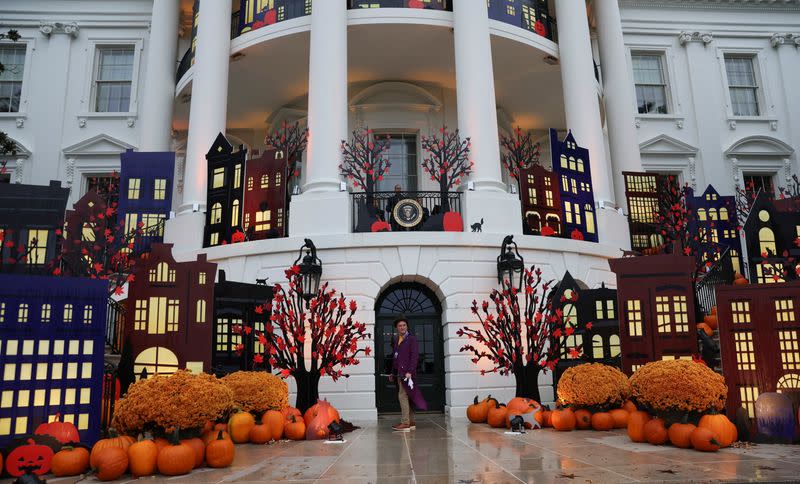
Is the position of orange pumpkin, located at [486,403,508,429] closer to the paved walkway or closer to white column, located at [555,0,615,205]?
the paved walkway

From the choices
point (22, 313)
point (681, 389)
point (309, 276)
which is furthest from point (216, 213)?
point (681, 389)

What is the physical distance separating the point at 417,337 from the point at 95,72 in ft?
52.8

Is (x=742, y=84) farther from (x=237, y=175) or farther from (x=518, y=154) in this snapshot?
(x=237, y=175)

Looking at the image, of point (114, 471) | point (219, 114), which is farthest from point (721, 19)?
point (114, 471)

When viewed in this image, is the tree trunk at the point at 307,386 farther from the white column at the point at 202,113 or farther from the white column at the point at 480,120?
the white column at the point at 202,113

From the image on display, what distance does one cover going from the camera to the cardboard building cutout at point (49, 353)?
7.22 meters

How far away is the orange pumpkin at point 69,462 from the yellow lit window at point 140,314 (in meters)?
2.90

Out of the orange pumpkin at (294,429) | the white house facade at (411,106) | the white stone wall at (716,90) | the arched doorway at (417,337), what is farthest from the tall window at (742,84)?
Result: the orange pumpkin at (294,429)

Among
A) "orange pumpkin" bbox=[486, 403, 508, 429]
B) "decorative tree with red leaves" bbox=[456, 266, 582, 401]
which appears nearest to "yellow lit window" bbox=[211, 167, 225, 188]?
"decorative tree with red leaves" bbox=[456, 266, 582, 401]

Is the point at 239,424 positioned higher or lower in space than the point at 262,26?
lower

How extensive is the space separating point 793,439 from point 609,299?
4696mm

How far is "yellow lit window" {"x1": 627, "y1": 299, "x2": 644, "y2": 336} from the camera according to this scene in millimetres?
10445

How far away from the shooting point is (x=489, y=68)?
15.7m

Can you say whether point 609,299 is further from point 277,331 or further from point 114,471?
point 114,471
